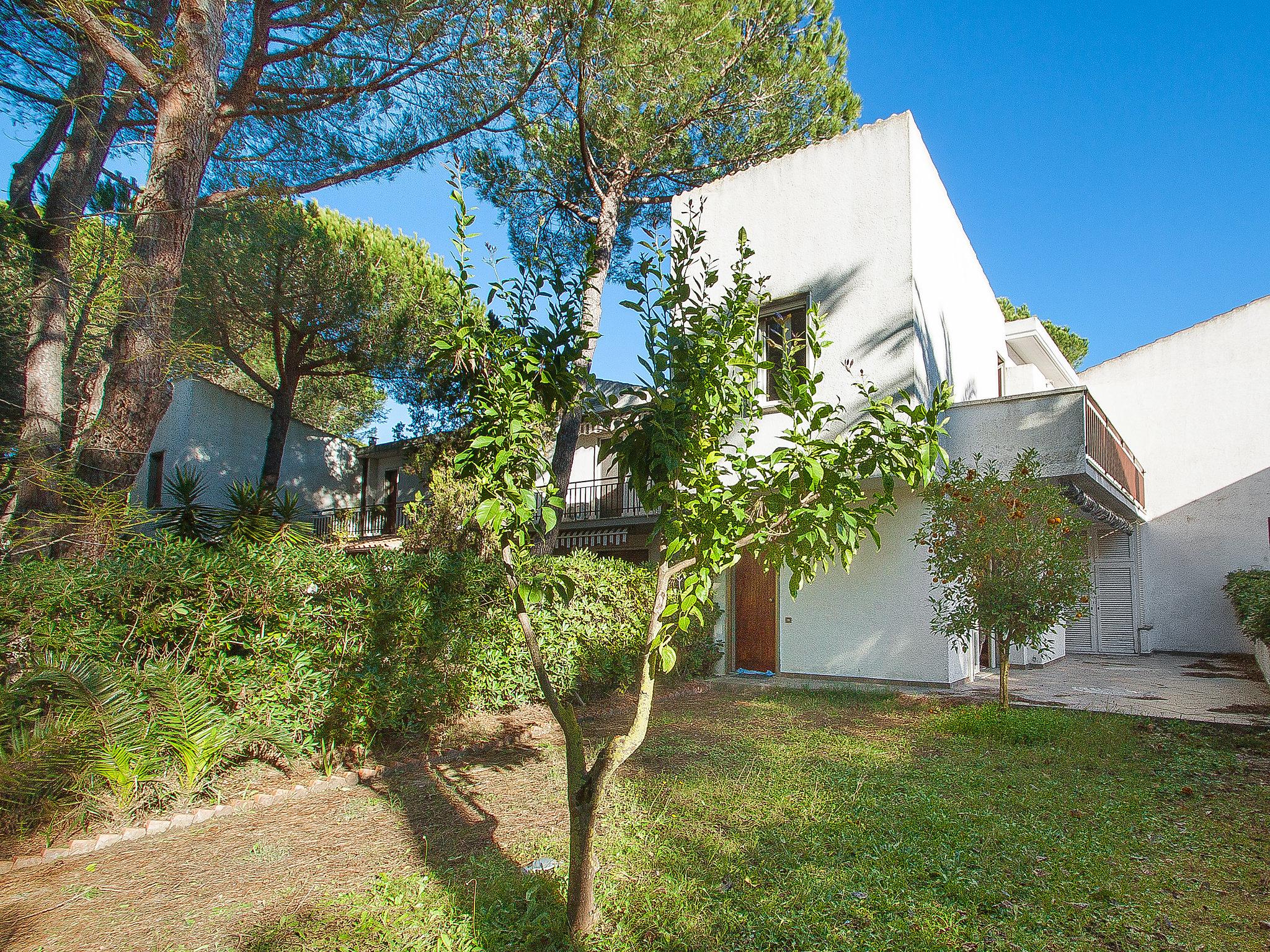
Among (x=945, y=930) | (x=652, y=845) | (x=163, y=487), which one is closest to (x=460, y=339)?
(x=652, y=845)

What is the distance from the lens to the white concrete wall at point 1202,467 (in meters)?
14.9

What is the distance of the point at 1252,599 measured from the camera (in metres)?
10.5

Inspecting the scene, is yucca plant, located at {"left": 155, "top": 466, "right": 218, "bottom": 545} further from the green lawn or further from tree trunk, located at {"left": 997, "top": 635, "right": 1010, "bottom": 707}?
tree trunk, located at {"left": 997, "top": 635, "right": 1010, "bottom": 707}

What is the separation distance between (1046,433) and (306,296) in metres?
16.6

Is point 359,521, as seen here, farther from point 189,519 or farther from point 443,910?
point 443,910

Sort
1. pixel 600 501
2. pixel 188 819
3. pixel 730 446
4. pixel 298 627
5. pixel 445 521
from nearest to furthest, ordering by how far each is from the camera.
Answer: pixel 730 446, pixel 188 819, pixel 298 627, pixel 445 521, pixel 600 501

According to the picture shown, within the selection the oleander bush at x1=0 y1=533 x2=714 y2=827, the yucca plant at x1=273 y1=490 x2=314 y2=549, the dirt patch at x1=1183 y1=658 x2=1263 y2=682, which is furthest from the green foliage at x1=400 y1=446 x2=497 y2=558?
Answer: the dirt patch at x1=1183 y1=658 x2=1263 y2=682

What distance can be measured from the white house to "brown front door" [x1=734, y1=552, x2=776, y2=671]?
0.10ft

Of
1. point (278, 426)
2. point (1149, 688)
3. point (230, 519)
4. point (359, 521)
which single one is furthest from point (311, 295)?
point (1149, 688)

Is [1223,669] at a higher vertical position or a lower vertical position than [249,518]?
lower

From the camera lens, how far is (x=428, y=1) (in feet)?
29.5

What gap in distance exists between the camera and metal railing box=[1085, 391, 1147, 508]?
32.6 feet

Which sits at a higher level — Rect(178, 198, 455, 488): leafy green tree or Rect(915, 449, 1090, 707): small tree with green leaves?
Rect(178, 198, 455, 488): leafy green tree

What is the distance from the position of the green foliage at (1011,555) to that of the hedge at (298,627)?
4945mm
